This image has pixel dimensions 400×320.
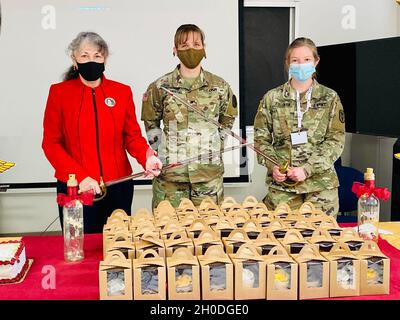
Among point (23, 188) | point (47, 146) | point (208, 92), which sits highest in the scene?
point (208, 92)

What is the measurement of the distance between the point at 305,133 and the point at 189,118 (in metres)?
0.50

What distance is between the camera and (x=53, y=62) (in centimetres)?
293

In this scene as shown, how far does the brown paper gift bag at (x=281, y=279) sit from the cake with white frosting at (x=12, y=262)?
23.3 inches

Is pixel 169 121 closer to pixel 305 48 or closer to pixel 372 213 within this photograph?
pixel 305 48

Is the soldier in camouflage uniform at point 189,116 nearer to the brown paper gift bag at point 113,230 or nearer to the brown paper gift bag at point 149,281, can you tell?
the brown paper gift bag at point 113,230

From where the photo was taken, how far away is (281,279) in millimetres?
1193

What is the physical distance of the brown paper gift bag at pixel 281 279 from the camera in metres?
1.19

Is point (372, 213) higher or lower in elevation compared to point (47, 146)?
lower

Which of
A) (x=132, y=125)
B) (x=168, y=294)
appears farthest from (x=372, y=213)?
(x=132, y=125)

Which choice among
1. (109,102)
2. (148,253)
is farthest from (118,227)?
(109,102)

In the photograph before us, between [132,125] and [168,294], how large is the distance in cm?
99

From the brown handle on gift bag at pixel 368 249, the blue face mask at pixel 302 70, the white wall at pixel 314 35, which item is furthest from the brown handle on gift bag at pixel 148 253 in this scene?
the white wall at pixel 314 35

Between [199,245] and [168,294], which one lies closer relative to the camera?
[168,294]

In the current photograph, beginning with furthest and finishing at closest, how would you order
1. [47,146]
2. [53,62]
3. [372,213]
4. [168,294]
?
1. [53,62]
2. [47,146]
3. [372,213]
4. [168,294]
